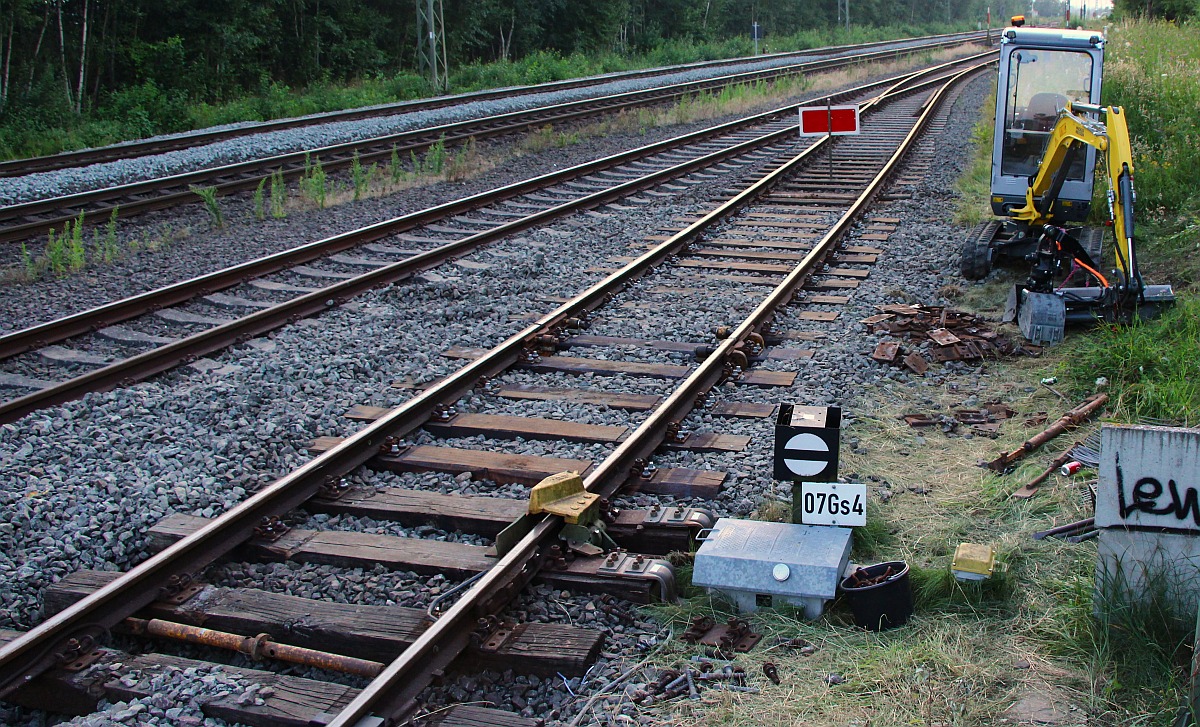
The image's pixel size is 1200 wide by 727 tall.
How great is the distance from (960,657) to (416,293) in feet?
20.5

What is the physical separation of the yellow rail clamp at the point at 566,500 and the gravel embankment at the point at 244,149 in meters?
10.8

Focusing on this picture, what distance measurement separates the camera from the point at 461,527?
5.03 metres

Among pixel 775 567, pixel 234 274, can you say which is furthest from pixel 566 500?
pixel 234 274

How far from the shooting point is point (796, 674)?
151 inches

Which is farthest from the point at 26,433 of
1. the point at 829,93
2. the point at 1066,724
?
the point at 829,93

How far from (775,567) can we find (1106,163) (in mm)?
5217

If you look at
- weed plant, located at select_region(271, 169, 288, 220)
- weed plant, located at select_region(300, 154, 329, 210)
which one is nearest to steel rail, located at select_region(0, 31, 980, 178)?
weed plant, located at select_region(271, 169, 288, 220)

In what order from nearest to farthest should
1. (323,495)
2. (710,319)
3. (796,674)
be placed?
(796,674), (323,495), (710,319)

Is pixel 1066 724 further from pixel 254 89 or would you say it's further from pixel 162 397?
pixel 254 89

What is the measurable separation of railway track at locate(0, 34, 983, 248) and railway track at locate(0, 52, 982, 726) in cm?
595

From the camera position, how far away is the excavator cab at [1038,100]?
10.1 m


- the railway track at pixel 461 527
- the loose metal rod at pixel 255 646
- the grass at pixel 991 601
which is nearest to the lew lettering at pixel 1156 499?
the grass at pixel 991 601

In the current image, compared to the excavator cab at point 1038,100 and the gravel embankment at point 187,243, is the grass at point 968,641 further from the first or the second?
the gravel embankment at point 187,243

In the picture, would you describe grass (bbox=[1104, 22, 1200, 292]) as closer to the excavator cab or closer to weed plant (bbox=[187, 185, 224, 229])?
the excavator cab
